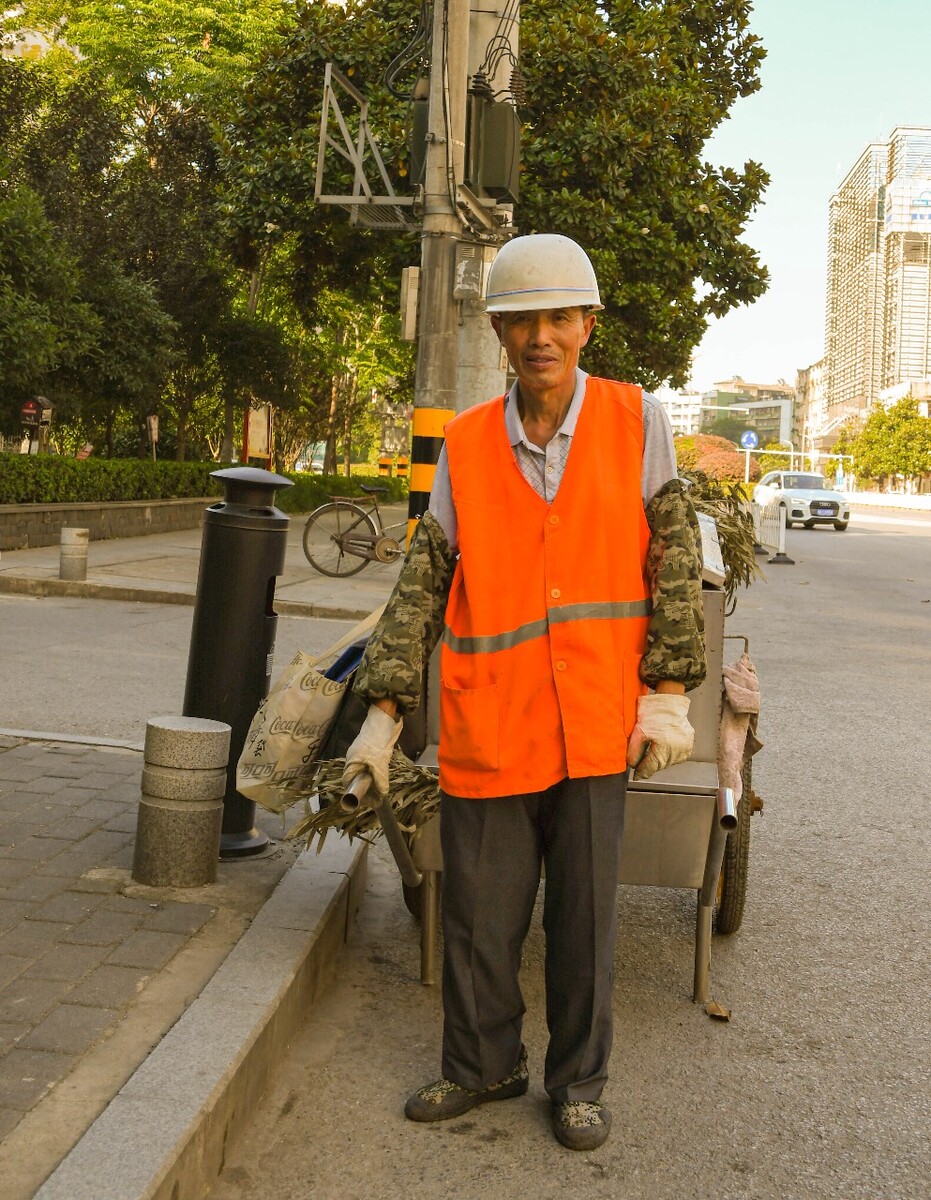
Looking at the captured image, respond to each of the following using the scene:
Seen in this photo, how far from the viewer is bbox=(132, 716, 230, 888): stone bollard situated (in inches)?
171

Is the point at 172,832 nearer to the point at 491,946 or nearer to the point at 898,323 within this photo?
the point at 491,946

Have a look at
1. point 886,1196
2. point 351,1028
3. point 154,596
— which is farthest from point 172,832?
point 154,596

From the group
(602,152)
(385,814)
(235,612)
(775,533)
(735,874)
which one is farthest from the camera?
(775,533)

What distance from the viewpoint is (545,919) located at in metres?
3.30

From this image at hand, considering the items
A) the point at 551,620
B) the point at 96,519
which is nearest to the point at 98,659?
the point at 551,620

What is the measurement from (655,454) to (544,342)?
349 mm

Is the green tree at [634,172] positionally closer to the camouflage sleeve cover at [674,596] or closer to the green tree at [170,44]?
the green tree at [170,44]

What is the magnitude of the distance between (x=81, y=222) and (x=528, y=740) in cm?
2135

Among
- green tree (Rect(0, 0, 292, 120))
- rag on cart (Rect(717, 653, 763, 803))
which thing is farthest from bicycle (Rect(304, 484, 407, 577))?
rag on cart (Rect(717, 653, 763, 803))

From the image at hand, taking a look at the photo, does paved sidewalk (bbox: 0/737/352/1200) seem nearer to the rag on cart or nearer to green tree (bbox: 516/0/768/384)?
the rag on cart

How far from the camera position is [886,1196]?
9.89ft

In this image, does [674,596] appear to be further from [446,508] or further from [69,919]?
[69,919]

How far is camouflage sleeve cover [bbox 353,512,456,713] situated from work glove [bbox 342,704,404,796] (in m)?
0.05

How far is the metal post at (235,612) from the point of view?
16.0ft
